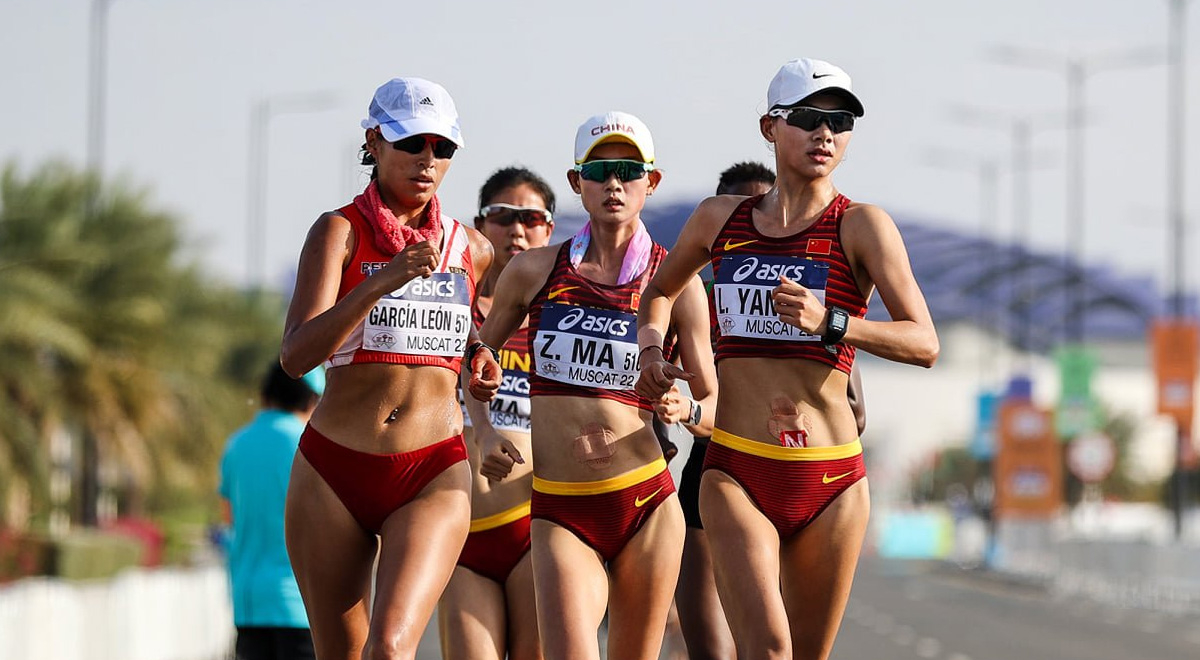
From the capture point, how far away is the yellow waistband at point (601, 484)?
882 cm

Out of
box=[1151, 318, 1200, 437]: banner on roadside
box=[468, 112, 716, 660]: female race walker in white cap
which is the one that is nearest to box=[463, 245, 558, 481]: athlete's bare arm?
box=[468, 112, 716, 660]: female race walker in white cap

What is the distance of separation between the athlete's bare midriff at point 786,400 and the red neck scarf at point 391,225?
109cm

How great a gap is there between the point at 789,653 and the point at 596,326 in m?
1.78

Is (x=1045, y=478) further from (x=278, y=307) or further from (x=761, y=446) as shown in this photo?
(x=761, y=446)

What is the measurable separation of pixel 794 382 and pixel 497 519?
2.24 metres

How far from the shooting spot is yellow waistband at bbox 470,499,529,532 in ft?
31.7

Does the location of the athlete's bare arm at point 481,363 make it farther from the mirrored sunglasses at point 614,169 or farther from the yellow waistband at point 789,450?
the mirrored sunglasses at point 614,169

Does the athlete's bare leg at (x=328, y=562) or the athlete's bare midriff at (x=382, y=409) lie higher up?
the athlete's bare midriff at (x=382, y=409)

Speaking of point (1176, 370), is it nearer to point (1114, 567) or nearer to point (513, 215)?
point (1114, 567)

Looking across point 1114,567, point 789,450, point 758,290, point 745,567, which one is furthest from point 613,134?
point 1114,567

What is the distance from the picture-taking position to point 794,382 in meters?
7.82

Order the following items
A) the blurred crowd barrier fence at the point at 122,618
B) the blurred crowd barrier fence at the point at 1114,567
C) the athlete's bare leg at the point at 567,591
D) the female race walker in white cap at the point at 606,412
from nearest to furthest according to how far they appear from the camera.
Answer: the athlete's bare leg at the point at 567,591, the female race walker in white cap at the point at 606,412, the blurred crowd barrier fence at the point at 122,618, the blurred crowd barrier fence at the point at 1114,567

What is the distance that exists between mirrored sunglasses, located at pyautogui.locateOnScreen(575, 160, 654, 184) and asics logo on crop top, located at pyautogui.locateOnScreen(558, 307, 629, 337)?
0.52 meters

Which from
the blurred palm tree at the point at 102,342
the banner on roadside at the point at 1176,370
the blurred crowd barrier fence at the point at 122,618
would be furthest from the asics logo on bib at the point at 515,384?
the banner on roadside at the point at 1176,370
